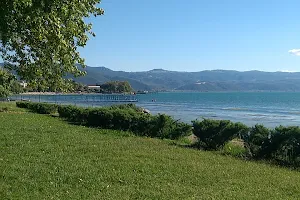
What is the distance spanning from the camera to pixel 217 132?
1714cm

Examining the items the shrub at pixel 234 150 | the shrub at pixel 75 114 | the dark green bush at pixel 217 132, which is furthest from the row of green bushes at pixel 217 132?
the shrub at pixel 75 114

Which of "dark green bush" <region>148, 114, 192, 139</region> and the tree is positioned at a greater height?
the tree

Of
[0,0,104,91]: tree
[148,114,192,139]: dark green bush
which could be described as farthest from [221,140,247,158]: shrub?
[0,0,104,91]: tree

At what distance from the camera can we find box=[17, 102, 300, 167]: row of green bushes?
47.6 ft

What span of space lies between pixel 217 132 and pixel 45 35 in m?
11.4

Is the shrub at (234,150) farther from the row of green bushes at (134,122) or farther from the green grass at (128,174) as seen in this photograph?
the row of green bushes at (134,122)

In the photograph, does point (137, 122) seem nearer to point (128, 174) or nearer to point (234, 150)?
point (234, 150)

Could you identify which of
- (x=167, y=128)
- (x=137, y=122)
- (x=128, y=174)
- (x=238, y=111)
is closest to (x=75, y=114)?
(x=137, y=122)

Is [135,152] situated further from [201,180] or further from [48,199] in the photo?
[48,199]

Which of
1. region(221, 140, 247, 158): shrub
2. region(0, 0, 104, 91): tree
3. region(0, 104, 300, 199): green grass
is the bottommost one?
region(221, 140, 247, 158): shrub

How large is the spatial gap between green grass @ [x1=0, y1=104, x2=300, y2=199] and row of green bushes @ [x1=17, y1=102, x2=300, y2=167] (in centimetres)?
175

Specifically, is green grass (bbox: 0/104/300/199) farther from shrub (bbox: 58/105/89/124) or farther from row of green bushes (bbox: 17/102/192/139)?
shrub (bbox: 58/105/89/124)

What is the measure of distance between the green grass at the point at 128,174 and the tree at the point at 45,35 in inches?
94.4

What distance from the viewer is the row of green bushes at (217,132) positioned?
1452 cm
